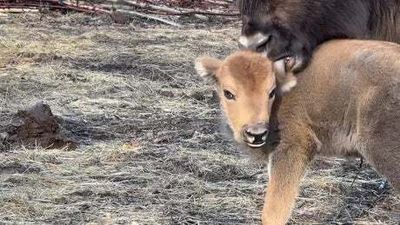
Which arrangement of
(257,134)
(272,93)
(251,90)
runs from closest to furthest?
(257,134)
(251,90)
(272,93)

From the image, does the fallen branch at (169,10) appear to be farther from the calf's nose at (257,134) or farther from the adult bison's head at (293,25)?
the calf's nose at (257,134)

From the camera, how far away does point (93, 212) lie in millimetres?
5547

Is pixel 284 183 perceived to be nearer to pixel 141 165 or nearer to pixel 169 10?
pixel 141 165

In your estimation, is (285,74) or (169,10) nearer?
(285,74)

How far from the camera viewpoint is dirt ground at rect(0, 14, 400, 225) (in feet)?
18.4

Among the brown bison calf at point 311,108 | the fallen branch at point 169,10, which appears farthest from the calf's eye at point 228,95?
the fallen branch at point 169,10

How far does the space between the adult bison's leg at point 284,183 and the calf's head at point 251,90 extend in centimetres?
16

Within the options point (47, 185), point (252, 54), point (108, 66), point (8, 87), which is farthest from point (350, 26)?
point (108, 66)

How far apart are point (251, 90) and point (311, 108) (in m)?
0.45

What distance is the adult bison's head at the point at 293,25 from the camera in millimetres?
4855

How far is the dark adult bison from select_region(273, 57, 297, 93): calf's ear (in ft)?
0.10

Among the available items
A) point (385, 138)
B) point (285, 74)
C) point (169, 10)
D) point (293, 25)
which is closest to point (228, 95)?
point (285, 74)

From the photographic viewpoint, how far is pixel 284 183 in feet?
15.6

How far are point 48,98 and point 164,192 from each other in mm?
3341
